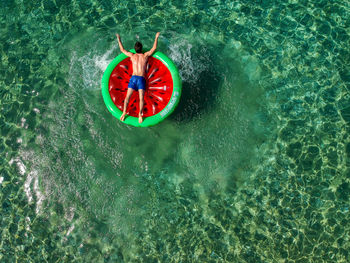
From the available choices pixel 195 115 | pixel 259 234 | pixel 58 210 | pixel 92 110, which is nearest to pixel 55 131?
pixel 92 110

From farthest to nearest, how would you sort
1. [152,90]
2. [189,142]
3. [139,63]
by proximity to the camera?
[189,142] → [152,90] → [139,63]

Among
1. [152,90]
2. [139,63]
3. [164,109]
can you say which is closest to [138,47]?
[139,63]

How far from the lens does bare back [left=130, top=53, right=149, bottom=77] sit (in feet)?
17.9

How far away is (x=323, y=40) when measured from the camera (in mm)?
6160

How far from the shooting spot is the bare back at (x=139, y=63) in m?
5.46

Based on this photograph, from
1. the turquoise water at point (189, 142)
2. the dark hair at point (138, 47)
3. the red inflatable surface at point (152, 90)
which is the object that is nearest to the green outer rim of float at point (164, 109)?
the red inflatable surface at point (152, 90)

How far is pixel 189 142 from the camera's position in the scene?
6.07 meters

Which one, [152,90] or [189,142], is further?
[189,142]

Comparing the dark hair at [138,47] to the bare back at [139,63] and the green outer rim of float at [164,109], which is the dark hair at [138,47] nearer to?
the bare back at [139,63]

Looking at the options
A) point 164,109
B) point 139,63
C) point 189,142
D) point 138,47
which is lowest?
point 189,142

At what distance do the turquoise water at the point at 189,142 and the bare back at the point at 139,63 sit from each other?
2.83 feet

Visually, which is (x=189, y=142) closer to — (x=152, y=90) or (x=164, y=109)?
(x=164, y=109)

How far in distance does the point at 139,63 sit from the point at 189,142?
1.57m

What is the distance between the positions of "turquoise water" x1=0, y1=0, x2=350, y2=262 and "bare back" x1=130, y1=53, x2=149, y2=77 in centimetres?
86
